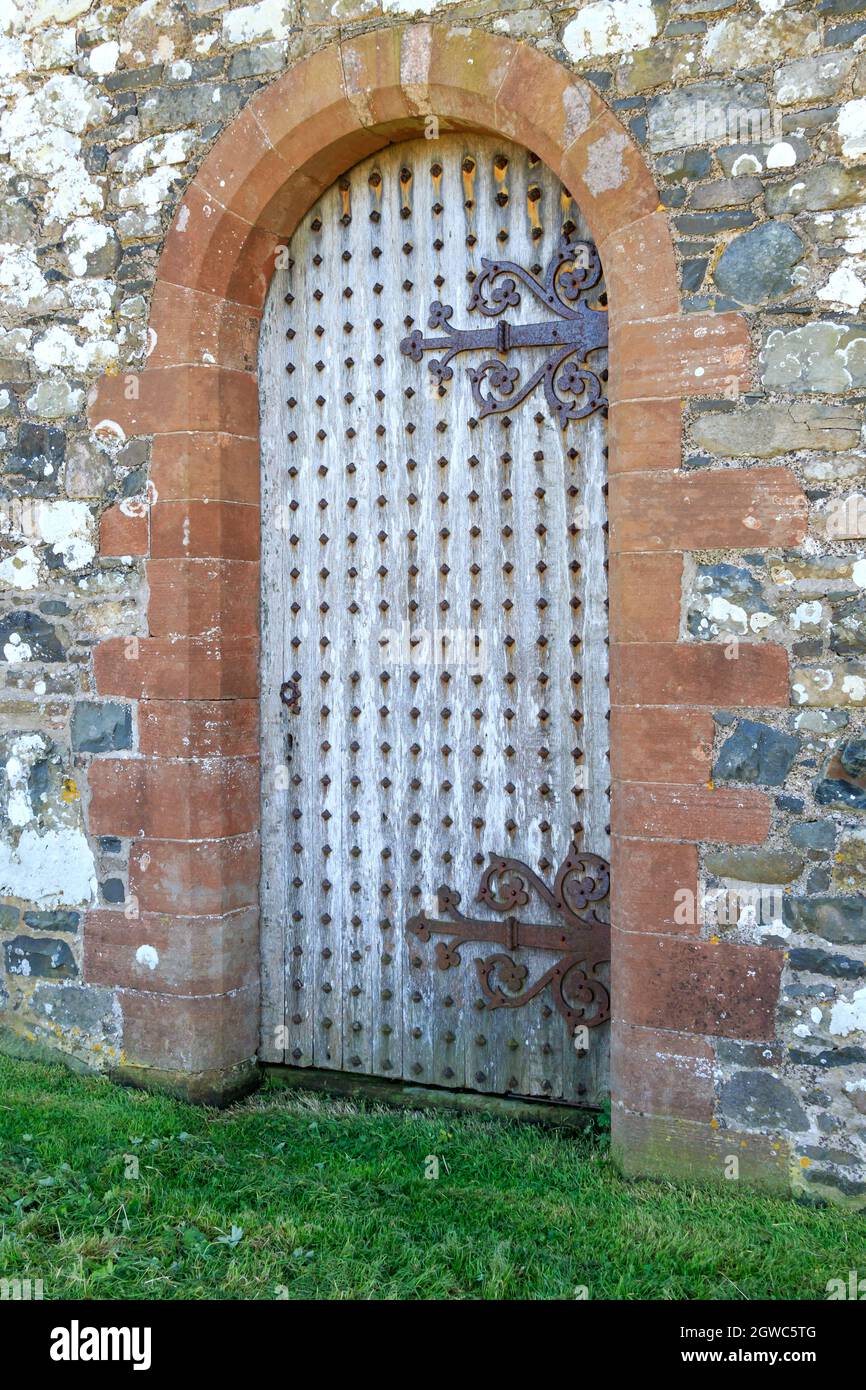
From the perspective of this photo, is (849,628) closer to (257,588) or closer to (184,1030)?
(257,588)

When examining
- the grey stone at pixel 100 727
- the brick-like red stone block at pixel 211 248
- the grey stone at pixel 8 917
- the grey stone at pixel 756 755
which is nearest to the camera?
the grey stone at pixel 756 755

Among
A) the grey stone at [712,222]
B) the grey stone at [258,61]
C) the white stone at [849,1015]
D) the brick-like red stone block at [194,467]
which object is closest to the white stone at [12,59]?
the grey stone at [258,61]

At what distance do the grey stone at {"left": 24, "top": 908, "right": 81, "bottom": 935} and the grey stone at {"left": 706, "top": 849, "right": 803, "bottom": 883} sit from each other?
94.4 inches

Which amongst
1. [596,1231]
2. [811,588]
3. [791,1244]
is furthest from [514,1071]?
[811,588]

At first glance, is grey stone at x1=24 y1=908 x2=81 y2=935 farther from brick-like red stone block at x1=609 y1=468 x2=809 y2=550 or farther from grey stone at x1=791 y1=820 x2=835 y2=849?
grey stone at x1=791 y1=820 x2=835 y2=849

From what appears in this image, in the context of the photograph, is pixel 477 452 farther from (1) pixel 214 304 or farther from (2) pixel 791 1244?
(2) pixel 791 1244

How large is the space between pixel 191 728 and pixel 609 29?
260cm

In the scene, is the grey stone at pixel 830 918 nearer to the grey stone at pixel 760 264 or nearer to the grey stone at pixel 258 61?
the grey stone at pixel 760 264

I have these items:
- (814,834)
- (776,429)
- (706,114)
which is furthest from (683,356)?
(814,834)

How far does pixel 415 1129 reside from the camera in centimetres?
396

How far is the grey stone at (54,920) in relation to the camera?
4484mm

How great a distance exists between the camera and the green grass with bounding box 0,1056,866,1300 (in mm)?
3047

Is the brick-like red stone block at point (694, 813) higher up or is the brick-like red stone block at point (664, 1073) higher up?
the brick-like red stone block at point (694, 813)

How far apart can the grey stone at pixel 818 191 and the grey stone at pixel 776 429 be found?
55 cm
